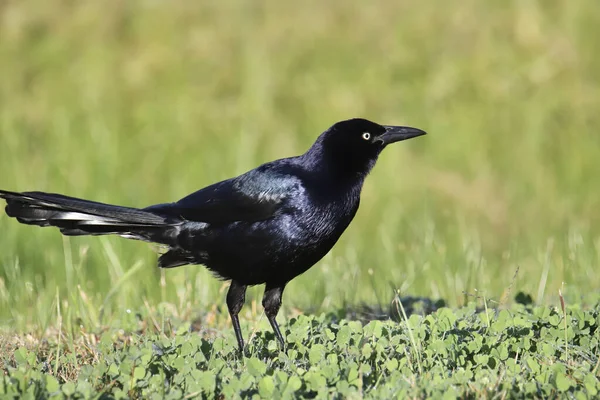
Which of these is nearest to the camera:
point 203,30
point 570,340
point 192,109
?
point 570,340

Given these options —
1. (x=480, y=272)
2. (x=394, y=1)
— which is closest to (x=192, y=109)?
(x=394, y=1)

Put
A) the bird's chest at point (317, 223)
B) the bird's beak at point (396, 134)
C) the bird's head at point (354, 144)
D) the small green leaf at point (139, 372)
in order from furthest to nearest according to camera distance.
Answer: the bird's beak at point (396, 134) → the bird's head at point (354, 144) → the bird's chest at point (317, 223) → the small green leaf at point (139, 372)

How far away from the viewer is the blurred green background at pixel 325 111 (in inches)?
319

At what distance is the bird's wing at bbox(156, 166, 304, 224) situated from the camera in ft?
15.7

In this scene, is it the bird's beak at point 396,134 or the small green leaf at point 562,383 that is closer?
the small green leaf at point 562,383

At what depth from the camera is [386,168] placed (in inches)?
365

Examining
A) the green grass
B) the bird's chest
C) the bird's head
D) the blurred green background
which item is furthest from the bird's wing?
the blurred green background

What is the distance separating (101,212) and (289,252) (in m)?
1.02

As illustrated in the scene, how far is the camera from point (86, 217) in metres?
4.94

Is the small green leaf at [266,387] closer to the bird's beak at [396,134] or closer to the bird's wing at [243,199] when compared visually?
the bird's wing at [243,199]

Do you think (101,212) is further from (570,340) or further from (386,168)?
(386,168)

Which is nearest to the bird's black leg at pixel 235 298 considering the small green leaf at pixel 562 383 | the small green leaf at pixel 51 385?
the small green leaf at pixel 51 385

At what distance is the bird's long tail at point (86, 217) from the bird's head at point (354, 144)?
0.87 meters

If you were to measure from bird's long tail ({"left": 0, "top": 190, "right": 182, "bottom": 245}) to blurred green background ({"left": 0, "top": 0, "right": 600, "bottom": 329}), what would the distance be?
5.09 feet
